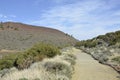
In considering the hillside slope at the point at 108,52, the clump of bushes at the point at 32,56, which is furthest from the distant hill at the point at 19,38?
the clump of bushes at the point at 32,56

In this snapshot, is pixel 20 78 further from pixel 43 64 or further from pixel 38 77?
pixel 43 64

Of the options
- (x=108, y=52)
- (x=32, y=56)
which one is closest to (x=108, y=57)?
(x=108, y=52)

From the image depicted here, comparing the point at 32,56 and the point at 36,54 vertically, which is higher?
the point at 36,54

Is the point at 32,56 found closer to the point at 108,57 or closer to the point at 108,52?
the point at 108,57

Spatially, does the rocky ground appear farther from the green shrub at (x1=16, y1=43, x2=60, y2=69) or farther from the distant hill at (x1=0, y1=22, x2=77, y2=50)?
the distant hill at (x1=0, y1=22, x2=77, y2=50)

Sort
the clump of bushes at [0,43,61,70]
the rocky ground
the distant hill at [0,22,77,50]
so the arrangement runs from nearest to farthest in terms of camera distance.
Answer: the clump of bushes at [0,43,61,70]
the rocky ground
the distant hill at [0,22,77,50]

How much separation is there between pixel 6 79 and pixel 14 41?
235ft

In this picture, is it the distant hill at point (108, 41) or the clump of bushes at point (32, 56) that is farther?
the distant hill at point (108, 41)

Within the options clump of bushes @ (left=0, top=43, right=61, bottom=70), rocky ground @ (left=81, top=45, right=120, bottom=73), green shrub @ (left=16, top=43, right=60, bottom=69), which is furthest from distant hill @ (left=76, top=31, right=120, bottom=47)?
clump of bushes @ (left=0, top=43, right=61, bottom=70)

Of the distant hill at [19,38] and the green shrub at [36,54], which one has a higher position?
the distant hill at [19,38]

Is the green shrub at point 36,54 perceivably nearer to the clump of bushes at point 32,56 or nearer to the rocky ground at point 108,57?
the clump of bushes at point 32,56

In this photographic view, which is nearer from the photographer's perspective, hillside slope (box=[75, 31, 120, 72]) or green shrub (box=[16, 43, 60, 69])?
green shrub (box=[16, 43, 60, 69])

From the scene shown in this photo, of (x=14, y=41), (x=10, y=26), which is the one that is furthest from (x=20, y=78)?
(x=10, y=26)

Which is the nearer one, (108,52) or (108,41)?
(108,52)
